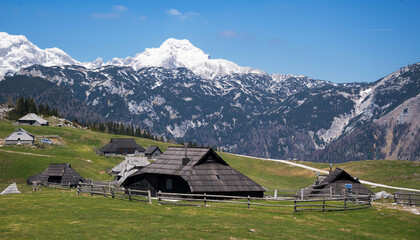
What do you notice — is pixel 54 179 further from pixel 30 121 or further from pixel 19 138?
pixel 30 121

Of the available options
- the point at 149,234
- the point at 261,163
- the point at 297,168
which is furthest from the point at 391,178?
the point at 149,234

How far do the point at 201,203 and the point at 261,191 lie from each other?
13534 mm

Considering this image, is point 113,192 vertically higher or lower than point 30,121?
lower

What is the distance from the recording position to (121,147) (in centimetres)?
16250

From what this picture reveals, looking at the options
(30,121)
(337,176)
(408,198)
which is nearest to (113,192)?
(408,198)

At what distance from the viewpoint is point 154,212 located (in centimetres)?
3928

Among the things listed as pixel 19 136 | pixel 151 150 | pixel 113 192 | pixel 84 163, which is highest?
pixel 19 136

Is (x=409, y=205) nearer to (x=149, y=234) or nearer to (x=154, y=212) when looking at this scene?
(x=154, y=212)

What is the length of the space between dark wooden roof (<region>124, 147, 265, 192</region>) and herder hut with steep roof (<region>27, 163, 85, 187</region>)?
34.3 m

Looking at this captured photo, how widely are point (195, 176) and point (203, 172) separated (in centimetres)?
166


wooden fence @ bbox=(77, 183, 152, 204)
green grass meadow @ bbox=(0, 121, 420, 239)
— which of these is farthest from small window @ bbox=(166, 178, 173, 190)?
green grass meadow @ bbox=(0, 121, 420, 239)

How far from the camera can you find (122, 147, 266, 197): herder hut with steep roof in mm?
54688

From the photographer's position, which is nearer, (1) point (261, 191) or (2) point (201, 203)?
(2) point (201, 203)

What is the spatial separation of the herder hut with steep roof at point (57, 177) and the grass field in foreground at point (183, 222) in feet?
145
